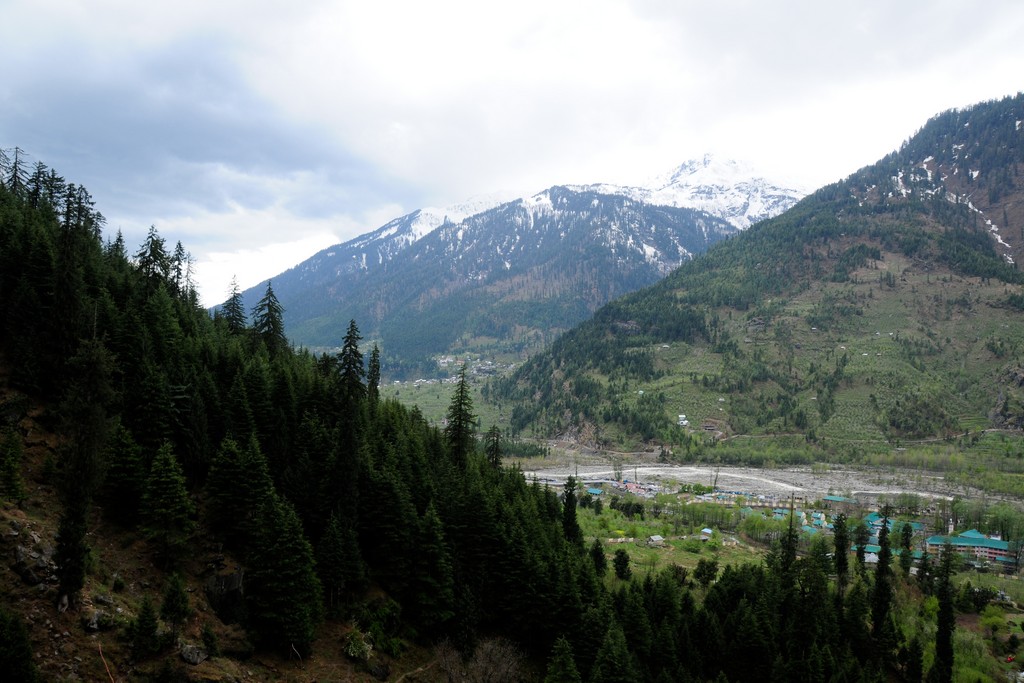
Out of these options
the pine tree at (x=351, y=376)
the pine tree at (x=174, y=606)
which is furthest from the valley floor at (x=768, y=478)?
the pine tree at (x=174, y=606)

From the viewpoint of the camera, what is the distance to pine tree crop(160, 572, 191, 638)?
29062mm

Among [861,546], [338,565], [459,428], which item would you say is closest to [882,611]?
[861,546]

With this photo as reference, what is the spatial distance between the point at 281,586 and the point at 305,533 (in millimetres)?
10018

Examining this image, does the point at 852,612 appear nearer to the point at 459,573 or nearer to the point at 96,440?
the point at 459,573

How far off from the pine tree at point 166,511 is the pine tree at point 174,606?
4155mm

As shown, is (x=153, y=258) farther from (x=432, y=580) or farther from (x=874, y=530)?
(x=874, y=530)

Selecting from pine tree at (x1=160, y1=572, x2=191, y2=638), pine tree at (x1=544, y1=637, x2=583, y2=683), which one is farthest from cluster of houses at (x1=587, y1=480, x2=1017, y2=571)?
pine tree at (x1=160, y1=572, x2=191, y2=638)

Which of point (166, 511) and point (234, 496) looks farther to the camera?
point (234, 496)

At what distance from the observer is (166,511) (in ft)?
108

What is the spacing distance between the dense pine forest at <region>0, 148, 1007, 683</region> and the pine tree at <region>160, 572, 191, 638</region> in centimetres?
12

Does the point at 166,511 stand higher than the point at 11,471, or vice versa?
the point at 11,471

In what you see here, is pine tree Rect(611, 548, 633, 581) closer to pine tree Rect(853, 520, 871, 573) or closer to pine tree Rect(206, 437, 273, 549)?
pine tree Rect(853, 520, 871, 573)

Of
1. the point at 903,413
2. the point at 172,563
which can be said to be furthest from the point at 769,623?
the point at 903,413

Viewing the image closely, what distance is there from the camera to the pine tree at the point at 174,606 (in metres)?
29.1
